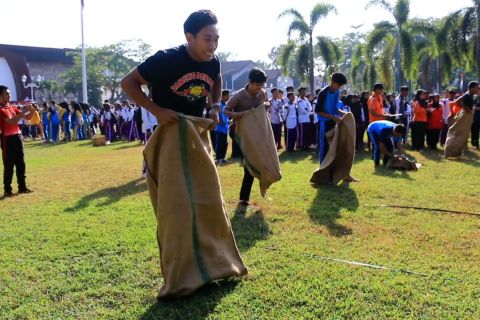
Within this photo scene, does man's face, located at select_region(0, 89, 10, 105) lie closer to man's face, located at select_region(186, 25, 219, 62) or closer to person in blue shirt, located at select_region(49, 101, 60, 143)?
man's face, located at select_region(186, 25, 219, 62)

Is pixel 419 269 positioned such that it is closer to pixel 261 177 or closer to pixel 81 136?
pixel 261 177

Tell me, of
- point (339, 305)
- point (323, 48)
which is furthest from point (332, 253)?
point (323, 48)

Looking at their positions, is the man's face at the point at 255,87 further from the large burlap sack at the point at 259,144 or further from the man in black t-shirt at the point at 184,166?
the man in black t-shirt at the point at 184,166

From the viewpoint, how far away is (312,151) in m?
14.0

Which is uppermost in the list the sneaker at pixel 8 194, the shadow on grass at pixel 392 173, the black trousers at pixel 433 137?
the black trousers at pixel 433 137

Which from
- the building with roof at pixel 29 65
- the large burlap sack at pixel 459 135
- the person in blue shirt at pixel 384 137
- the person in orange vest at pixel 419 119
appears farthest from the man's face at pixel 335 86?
the building with roof at pixel 29 65

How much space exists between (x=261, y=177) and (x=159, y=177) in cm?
287

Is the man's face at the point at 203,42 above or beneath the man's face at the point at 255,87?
above

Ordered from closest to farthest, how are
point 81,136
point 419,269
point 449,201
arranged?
point 419,269
point 449,201
point 81,136

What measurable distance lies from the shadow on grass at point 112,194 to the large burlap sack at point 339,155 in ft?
10.2

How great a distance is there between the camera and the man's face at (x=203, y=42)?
3.36 m

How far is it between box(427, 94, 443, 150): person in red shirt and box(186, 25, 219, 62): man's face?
457 inches

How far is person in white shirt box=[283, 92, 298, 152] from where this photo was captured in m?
14.0

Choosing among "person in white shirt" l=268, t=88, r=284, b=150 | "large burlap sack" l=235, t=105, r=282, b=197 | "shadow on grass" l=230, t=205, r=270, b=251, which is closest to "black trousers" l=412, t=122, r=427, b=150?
"person in white shirt" l=268, t=88, r=284, b=150
